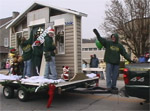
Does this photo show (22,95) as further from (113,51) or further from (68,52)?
(113,51)

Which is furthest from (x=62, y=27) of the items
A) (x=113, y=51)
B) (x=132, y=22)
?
(x=132, y=22)

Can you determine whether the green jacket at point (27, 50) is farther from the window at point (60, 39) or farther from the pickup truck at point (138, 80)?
the pickup truck at point (138, 80)

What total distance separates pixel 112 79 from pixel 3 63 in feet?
100

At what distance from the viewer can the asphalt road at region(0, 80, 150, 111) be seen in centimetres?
593

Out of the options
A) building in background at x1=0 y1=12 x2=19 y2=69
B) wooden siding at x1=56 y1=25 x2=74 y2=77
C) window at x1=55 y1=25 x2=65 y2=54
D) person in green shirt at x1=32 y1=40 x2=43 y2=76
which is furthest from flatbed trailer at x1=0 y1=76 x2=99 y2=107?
building in background at x1=0 y1=12 x2=19 y2=69

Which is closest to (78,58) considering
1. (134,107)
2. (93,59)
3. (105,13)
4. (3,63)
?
(134,107)

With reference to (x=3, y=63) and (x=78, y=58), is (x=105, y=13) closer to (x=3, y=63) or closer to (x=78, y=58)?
(x=78, y=58)

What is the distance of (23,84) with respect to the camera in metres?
6.69

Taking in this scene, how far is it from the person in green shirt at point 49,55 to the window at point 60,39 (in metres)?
1.04

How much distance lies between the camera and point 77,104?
646 cm

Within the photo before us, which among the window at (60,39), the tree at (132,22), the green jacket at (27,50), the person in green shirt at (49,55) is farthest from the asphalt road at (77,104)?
the tree at (132,22)

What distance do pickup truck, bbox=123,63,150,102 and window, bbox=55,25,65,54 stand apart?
3357mm

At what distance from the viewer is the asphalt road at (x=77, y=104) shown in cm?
593

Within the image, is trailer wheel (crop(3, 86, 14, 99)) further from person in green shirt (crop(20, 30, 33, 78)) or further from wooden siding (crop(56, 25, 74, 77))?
wooden siding (crop(56, 25, 74, 77))
